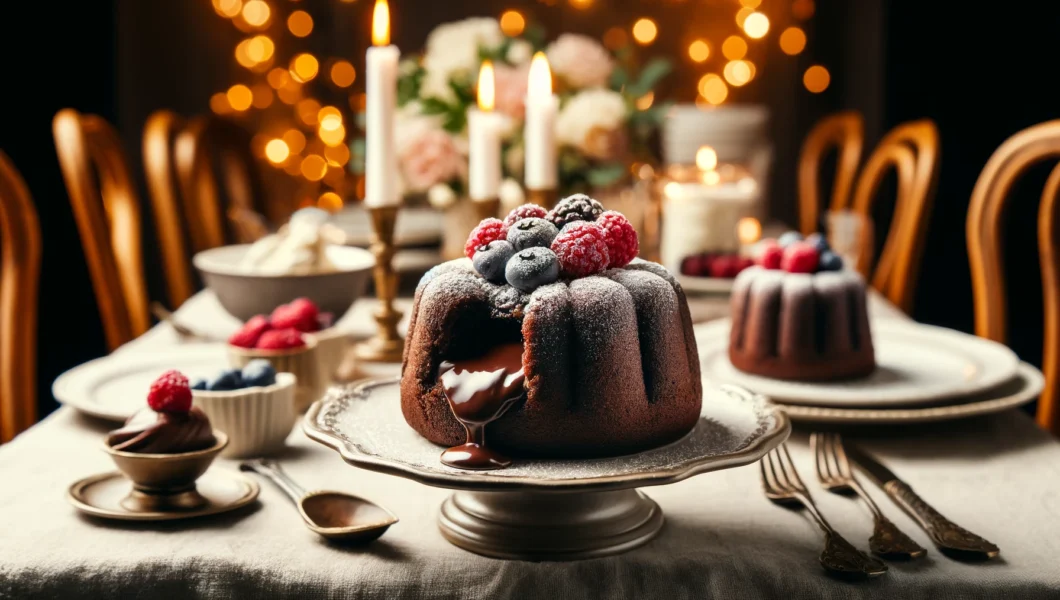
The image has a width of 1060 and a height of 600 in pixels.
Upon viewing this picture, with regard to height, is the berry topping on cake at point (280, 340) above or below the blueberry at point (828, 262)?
below

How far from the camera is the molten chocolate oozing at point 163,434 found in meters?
1.05

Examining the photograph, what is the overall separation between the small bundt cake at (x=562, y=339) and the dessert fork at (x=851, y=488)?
0.63ft

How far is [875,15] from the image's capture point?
4078mm

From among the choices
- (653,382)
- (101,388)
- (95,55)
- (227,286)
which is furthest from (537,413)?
(95,55)

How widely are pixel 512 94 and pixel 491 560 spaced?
1.61 metres

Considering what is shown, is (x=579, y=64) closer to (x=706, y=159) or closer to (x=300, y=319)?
(x=706, y=159)

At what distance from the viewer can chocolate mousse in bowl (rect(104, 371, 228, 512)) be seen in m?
1.03

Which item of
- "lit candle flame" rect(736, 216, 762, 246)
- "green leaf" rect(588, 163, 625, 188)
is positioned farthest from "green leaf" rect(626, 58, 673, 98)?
"lit candle flame" rect(736, 216, 762, 246)

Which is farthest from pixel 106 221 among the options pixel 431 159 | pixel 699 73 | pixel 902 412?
pixel 699 73

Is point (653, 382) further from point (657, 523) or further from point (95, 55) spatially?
point (95, 55)

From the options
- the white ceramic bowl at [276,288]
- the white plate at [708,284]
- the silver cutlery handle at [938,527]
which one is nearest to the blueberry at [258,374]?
the white ceramic bowl at [276,288]

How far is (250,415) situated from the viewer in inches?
47.3

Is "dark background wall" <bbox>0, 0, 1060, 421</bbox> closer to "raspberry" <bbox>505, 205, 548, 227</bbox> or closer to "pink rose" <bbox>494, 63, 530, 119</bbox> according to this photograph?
"pink rose" <bbox>494, 63, 530, 119</bbox>

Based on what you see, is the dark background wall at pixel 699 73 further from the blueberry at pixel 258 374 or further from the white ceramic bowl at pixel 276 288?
the blueberry at pixel 258 374
